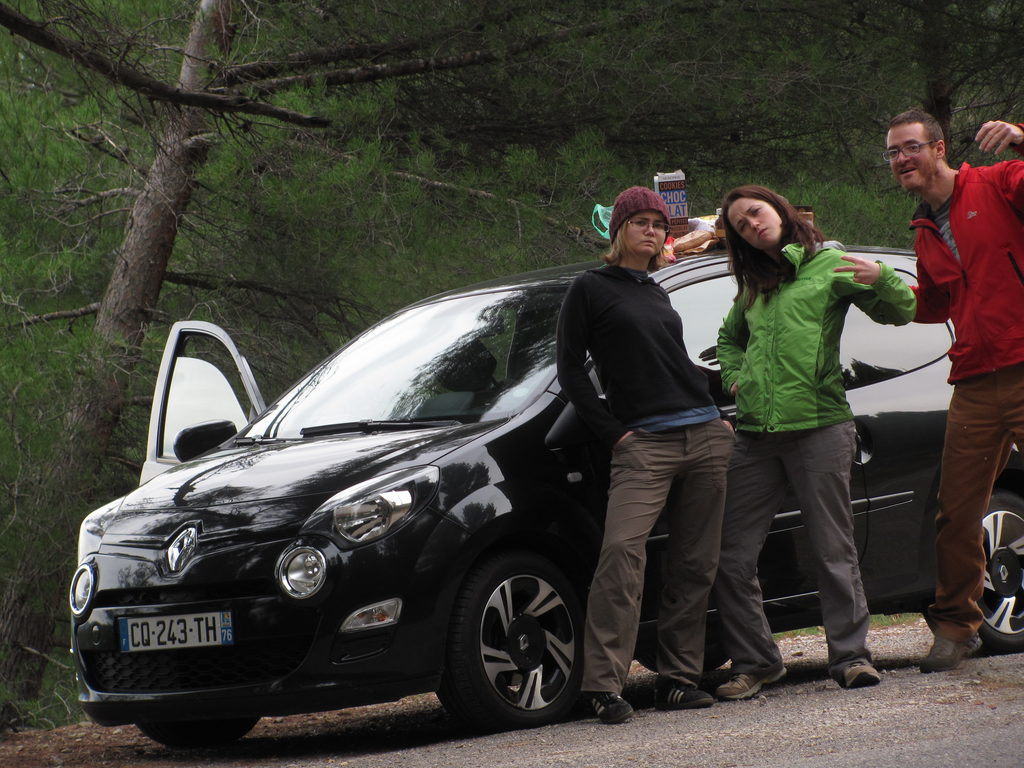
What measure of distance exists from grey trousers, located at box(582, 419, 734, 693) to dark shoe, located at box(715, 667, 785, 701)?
0.49 ft

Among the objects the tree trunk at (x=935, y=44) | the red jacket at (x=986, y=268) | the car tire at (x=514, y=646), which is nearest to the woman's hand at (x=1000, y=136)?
the red jacket at (x=986, y=268)

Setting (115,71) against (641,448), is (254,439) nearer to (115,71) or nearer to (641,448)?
(641,448)

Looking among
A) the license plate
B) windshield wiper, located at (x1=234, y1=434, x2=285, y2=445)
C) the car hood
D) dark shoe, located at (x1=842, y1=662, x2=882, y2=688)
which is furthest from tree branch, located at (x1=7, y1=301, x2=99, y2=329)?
dark shoe, located at (x1=842, y1=662, x2=882, y2=688)

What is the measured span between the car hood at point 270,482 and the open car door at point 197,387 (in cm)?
103

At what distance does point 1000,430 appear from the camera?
5.56 meters

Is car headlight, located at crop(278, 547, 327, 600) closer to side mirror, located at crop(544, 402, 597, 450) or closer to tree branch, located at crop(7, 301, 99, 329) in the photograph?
side mirror, located at crop(544, 402, 597, 450)

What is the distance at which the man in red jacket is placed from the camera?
5.38 m

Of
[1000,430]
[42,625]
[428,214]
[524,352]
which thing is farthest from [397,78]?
[1000,430]

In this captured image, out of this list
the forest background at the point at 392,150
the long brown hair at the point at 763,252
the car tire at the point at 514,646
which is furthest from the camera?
the forest background at the point at 392,150

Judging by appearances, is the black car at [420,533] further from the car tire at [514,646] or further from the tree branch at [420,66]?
the tree branch at [420,66]

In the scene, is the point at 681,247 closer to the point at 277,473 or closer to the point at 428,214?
the point at 277,473

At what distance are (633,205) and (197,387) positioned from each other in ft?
8.03

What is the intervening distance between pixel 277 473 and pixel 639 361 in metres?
1.34

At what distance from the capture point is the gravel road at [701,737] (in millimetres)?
4168
